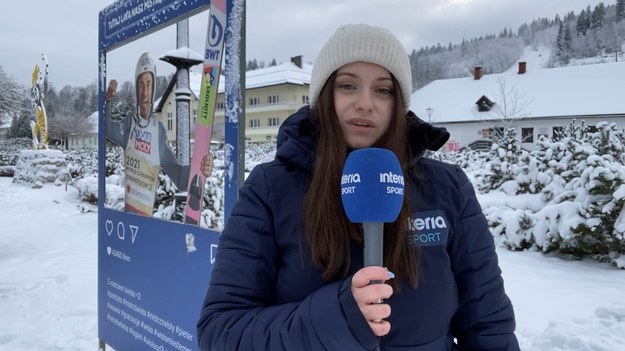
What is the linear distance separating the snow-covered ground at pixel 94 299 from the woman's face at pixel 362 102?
3194mm

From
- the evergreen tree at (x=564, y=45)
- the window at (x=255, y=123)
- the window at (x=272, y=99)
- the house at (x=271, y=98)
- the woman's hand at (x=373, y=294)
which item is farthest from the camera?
the evergreen tree at (x=564, y=45)

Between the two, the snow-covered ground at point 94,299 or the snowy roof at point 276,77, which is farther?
the snowy roof at point 276,77

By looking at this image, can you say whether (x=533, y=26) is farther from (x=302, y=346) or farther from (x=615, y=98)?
(x=302, y=346)

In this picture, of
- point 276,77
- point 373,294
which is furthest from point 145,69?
point 276,77

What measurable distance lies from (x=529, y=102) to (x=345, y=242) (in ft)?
133

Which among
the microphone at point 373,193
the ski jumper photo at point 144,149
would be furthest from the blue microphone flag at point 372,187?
the ski jumper photo at point 144,149

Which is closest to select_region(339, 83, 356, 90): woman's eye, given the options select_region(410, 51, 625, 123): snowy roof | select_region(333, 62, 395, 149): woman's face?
select_region(333, 62, 395, 149): woman's face

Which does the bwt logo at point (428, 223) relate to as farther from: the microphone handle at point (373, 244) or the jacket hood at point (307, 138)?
the microphone handle at point (373, 244)

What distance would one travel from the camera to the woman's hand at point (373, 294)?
100 cm

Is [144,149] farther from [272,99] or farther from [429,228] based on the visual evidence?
[272,99]

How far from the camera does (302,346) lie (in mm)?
1157

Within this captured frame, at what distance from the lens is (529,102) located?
3753 cm

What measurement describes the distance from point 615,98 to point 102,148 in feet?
131

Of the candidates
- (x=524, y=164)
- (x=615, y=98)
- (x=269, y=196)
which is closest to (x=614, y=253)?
(x=524, y=164)
